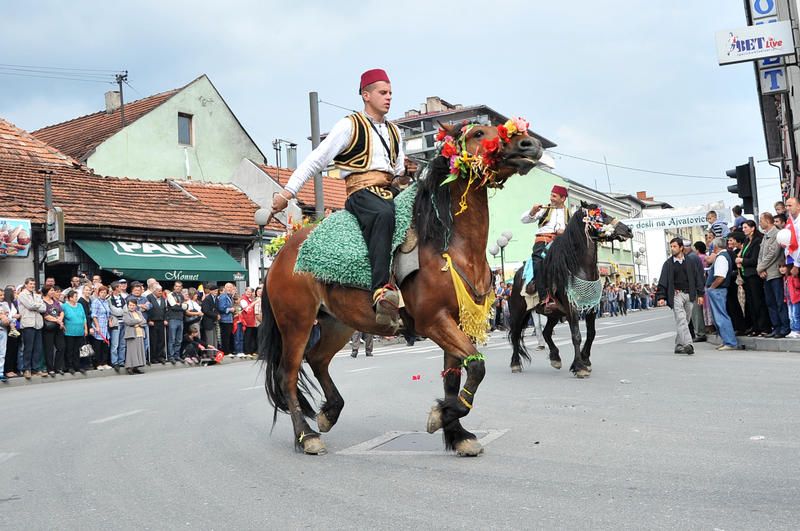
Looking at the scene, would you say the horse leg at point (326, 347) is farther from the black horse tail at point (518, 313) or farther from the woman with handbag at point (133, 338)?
the woman with handbag at point (133, 338)

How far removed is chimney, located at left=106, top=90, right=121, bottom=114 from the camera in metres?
40.7

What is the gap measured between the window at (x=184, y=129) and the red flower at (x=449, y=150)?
33308 mm

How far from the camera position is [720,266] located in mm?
A: 15781

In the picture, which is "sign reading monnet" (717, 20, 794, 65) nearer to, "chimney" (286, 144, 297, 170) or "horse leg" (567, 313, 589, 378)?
"horse leg" (567, 313, 589, 378)

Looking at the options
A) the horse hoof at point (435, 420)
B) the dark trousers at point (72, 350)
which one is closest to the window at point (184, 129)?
the dark trousers at point (72, 350)

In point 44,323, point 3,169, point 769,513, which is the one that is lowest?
point 769,513

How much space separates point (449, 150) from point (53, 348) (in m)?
14.7

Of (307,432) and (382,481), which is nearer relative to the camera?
(382,481)

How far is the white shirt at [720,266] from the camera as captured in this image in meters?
15.7

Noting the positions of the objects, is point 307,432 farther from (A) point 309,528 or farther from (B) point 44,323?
(B) point 44,323

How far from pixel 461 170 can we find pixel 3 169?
25.4 meters

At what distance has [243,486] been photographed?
536cm

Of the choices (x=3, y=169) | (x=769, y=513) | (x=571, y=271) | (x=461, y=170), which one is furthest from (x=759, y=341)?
(x=3, y=169)

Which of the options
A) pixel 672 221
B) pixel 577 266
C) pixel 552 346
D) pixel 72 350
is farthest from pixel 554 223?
pixel 672 221
